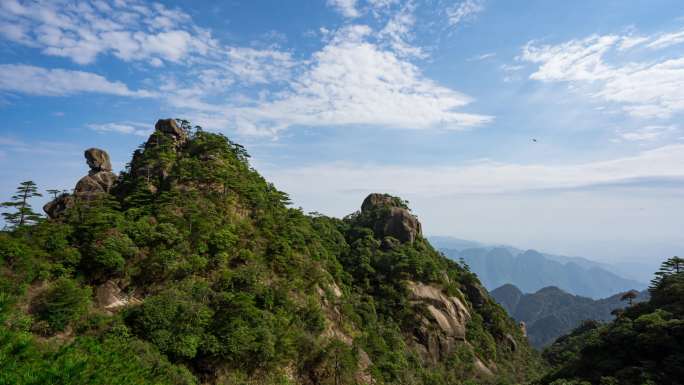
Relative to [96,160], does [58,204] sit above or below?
below

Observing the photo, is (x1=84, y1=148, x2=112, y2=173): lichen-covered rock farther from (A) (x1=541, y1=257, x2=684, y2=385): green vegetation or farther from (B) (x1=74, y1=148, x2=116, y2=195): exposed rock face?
(A) (x1=541, y1=257, x2=684, y2=385): green vegetation

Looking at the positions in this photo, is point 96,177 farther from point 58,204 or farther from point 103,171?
point 58,204

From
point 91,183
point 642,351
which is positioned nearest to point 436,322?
point 642,351

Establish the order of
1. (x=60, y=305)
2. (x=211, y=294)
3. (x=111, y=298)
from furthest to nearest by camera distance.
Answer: (x=211, y=294), (x=111, y=298), (x=60, y=305)

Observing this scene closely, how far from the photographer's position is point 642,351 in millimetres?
31953

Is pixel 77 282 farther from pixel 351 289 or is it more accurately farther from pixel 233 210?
pixel 351 289

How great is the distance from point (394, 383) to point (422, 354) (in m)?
14.8

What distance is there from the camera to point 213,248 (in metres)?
33.0

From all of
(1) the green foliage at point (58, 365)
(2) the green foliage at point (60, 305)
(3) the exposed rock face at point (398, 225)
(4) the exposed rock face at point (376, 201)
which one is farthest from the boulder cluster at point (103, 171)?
(4) the exposed rock face at point (376, 201)

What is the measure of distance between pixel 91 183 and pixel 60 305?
26.7 m

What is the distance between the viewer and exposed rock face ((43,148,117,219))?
38844mm

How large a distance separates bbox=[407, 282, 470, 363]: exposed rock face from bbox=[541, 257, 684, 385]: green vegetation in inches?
565

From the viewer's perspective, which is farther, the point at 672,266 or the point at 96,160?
the point at 672,266

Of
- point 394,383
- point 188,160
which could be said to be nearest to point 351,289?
point 394,383
